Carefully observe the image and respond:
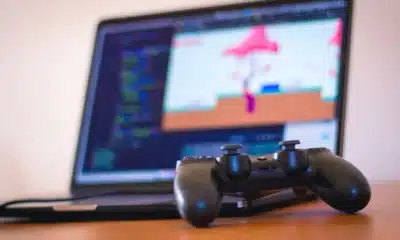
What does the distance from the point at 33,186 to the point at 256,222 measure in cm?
84

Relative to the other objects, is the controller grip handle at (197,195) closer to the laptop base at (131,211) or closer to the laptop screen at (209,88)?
the laptop base at (131,211)

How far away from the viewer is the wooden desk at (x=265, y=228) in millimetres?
330

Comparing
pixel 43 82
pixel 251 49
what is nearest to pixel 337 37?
pixel 251 49

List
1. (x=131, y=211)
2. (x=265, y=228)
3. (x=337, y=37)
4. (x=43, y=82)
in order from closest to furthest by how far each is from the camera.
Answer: (x=265, y=228)
(x=131, y=211)
(x=337, y=37)
(x=43, y=82)

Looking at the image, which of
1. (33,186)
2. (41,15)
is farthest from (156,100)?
(41,15)

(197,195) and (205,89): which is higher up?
(205,89)

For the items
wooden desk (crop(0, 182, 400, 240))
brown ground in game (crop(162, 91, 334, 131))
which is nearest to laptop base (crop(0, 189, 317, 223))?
wooden desk (crop(0, 182, 400, 240))

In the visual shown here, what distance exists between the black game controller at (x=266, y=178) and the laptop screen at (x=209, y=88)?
6.5 inches

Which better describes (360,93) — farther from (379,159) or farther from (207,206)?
(207,206)

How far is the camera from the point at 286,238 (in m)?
0.32

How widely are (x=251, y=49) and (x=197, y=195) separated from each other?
0.34m

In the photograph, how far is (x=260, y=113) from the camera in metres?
0.64

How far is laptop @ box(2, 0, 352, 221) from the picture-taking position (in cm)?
62

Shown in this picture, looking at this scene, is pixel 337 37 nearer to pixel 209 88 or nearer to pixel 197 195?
pixel 209 88
